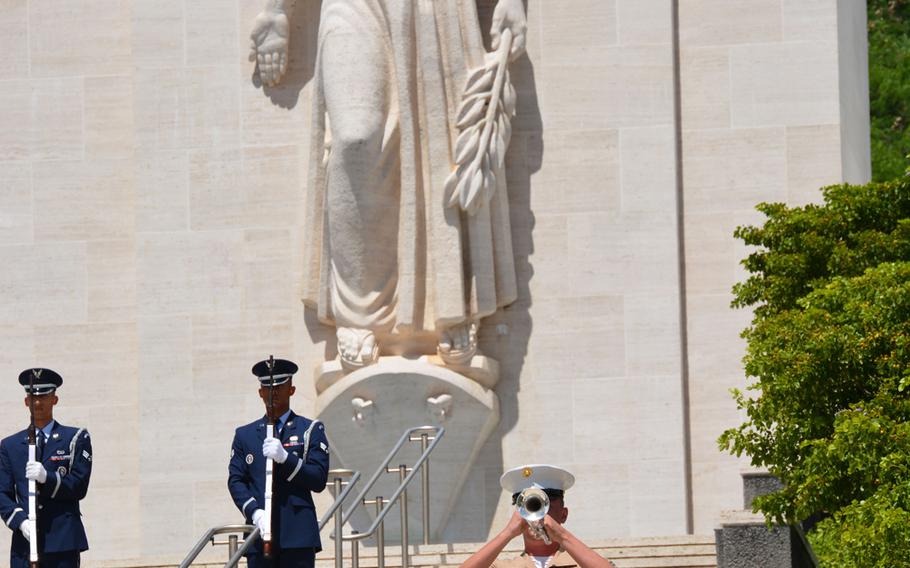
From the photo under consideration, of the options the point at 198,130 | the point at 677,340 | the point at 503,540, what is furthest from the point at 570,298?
the point at 503,540

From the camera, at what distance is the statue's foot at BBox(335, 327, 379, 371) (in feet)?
61.0

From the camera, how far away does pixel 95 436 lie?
19.5 metres

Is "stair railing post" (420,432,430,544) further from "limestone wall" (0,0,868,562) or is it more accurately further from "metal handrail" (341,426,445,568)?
"limestone wall" (0,0,868,562)

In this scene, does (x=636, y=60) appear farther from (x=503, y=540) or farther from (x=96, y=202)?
(x=503, y=540)

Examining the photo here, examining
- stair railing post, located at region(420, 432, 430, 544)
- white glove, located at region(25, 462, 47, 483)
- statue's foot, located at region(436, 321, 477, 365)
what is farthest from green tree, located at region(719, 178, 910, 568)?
white glove, located at region(25, 462, 47, 483)

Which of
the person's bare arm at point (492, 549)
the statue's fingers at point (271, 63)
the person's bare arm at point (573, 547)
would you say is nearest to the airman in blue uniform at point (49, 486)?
the person's bare arm at point (492, 549)

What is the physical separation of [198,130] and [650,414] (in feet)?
14.0

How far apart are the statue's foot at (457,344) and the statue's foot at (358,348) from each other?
0.52 meters

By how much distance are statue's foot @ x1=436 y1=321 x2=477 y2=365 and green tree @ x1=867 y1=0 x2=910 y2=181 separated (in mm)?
11794

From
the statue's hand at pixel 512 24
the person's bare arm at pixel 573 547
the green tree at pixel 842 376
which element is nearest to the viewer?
the person's bare arm at pixel 573 547

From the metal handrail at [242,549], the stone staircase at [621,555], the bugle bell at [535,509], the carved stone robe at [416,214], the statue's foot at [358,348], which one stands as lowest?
the stone staircase at [621,555]

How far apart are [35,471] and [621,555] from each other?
13.6 feet

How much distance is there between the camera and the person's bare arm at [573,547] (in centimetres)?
1153

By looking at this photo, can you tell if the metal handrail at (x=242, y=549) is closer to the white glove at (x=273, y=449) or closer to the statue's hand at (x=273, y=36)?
the white glove at (x=273, y=449)
